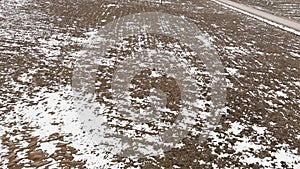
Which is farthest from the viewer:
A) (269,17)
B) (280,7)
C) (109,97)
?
(280,7)

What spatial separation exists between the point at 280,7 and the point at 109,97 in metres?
34.1

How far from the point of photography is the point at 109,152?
8781 millimetres

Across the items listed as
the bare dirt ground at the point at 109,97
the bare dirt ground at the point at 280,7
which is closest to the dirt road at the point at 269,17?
the bare dirt ground at the point at 280,7

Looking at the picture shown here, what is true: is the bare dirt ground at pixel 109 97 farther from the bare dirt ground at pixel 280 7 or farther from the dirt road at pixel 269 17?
the bare dirt ground at pixel 280 7

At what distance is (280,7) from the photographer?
123ft

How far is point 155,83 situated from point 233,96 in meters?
3.71

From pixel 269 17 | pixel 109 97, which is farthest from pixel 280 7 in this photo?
pixel 109 97

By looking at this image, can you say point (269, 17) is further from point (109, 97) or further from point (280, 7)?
point (109, 97)

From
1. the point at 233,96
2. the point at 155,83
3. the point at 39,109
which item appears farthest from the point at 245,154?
the point at 39,109

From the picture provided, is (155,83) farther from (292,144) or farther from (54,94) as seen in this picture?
(292,144)

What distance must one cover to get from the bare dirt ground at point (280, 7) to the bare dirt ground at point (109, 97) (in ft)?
33.3

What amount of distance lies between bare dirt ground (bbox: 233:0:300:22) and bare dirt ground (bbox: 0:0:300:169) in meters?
10.1

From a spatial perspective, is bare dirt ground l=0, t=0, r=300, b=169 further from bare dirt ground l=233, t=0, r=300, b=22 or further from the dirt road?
bare dirt ground l=233, t=0, r=300, b=22

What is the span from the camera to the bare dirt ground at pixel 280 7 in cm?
3278
